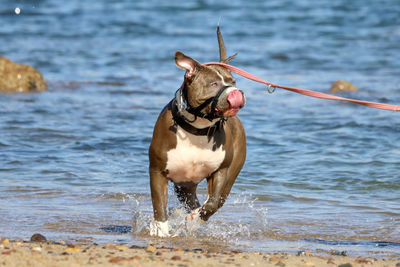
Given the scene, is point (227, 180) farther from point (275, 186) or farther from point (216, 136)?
point (275, 186)

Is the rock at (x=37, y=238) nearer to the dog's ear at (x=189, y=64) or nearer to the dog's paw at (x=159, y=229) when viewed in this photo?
the dog's paw at (x=159, y=229)

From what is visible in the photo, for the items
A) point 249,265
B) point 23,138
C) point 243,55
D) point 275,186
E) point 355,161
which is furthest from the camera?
point 243,55

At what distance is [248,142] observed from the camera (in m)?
10.3

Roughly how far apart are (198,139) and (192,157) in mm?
147

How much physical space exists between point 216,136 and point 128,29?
64.2ft

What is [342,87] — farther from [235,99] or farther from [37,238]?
[37,238]

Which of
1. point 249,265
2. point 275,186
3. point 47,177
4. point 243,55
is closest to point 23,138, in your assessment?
point 47,177

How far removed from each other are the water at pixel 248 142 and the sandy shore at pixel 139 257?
1.85ft

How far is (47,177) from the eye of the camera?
8320mm

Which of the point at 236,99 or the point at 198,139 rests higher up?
the point at 236,99

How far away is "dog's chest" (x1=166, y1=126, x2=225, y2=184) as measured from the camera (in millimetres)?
5699

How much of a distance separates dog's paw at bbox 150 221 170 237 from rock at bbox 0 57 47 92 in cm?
861

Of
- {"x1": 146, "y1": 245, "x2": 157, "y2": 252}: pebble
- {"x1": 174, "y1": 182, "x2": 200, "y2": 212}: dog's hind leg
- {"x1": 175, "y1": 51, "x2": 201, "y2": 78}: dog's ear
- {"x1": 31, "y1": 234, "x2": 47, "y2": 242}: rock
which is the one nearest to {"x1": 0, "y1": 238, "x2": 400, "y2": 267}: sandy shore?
{"x1": 146, "y1": 245, "x2": 157, "y2": 252}: pebble

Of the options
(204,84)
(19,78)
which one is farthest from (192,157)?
(19,78)
